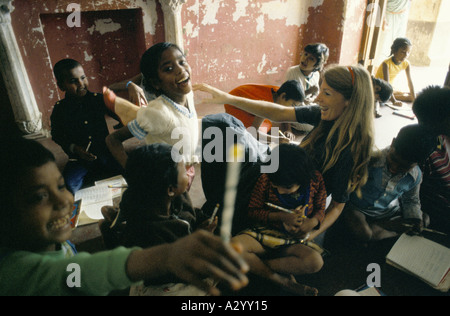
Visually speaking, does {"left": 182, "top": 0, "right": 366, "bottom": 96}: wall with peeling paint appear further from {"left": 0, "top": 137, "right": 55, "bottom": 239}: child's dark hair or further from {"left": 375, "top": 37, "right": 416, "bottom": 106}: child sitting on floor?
{"left": 0, "top": 137, "right": 55, "bottom": 239}: child's dark hair

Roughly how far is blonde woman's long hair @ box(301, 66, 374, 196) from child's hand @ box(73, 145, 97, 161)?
1.90 meters

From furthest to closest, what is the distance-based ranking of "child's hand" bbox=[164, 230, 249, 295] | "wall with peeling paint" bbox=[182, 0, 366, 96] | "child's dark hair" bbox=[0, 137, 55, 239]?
"wall with peeling paint" bbox=[182, 0, 366, 96] → "child's dark hair" bbox=[0, 137, 55, 239] → "child's hand" bbox=[164, 230, 249, 295]

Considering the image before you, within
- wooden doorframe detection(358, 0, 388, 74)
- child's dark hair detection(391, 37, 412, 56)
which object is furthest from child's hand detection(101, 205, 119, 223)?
wooden doorframe detection(358, 0, 388, 74)

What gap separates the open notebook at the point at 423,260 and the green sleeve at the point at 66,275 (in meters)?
1.82

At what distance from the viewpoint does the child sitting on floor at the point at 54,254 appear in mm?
598

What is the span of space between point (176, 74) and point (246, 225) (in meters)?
1.08

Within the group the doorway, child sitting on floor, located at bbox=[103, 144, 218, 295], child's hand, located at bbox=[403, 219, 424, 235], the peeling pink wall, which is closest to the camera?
child sitting on floor, located at bbox=[103, 144, 218, 295]

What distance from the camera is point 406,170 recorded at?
183 cm

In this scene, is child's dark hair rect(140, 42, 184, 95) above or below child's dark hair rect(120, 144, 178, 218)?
above

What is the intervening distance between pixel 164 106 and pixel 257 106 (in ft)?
2.51

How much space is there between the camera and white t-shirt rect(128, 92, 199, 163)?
171 centimetres

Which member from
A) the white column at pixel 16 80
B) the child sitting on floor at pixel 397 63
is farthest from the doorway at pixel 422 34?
the white column at pixel 16 80

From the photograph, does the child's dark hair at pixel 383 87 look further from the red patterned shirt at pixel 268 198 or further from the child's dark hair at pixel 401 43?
the red patterned shirt at pixel 268 198
